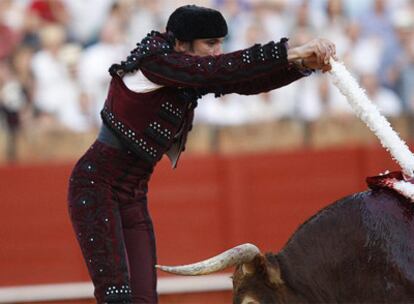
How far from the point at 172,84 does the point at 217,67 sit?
0.15 metres

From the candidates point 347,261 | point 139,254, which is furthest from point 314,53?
point 139,254

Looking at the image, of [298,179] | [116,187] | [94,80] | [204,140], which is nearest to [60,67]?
[94,80]

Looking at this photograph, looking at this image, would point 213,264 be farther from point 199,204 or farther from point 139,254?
point 199,204

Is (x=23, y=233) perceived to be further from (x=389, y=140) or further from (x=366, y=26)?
(x=389, y=140)

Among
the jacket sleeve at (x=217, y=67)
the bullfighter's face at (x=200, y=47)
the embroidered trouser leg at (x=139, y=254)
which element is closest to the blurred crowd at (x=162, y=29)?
the embroidered trouser leg at (x=139, y=254)

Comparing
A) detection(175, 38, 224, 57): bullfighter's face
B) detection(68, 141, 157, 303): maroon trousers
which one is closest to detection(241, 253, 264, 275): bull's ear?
detection(68, 141, 157, 303): maroon trousers

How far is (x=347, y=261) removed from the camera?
330 centimetres

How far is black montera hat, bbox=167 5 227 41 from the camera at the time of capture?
336 cm

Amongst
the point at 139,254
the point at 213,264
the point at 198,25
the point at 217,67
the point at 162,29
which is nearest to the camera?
the point at 213,264

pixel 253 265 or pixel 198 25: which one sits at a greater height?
pixel 198 25

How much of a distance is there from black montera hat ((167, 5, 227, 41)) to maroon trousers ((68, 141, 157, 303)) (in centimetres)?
41

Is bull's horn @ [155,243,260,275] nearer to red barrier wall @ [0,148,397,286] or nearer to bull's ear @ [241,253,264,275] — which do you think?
bull's ear @ [241,253,264,275]

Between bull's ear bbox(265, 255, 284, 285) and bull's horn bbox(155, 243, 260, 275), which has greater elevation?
bull's horn bbox(155, 243, 260, 275)

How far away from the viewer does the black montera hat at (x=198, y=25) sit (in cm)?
336
